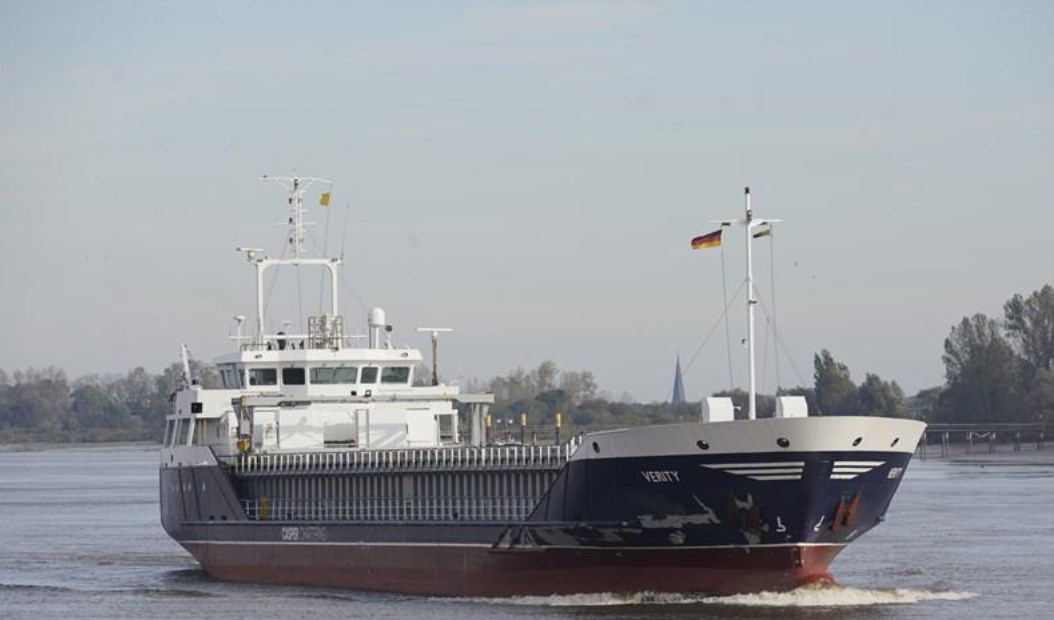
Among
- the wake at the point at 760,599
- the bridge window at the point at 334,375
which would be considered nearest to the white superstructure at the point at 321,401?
the bridge window at the point at 334,375

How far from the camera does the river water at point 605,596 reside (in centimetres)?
3706

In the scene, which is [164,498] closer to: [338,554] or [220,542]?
[220,542]

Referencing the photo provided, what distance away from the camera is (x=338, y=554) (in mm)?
43844

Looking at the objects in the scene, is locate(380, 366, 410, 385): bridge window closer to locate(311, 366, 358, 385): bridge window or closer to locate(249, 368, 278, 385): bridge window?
locate(311, 366, 358, 385): bridge window

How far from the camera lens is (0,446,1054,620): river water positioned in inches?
1459

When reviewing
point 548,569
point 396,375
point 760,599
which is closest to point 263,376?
point 396,375

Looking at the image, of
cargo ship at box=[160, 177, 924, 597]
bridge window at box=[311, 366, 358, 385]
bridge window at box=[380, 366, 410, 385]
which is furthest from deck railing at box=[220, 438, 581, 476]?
bridge window at box=[380, 366, 410, 385]

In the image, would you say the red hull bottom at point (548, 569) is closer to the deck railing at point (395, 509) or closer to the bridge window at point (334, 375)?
the deck railing at point (395, 509)

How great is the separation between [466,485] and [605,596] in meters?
5.15

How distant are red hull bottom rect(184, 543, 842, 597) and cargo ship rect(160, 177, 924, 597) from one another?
41 millimetres

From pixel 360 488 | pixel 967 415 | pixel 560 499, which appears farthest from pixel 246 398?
pixel 967 415

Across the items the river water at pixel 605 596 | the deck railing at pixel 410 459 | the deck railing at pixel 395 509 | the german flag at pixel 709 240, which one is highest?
the german flag at pixel 709 240

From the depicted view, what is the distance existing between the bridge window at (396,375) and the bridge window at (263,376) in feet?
8.97

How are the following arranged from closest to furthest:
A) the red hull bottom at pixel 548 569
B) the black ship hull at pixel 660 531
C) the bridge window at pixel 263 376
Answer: the black ship hull at pixel 660 531, the red hull bottom at pixel 548 569, the bridge window at pixel 263 376
